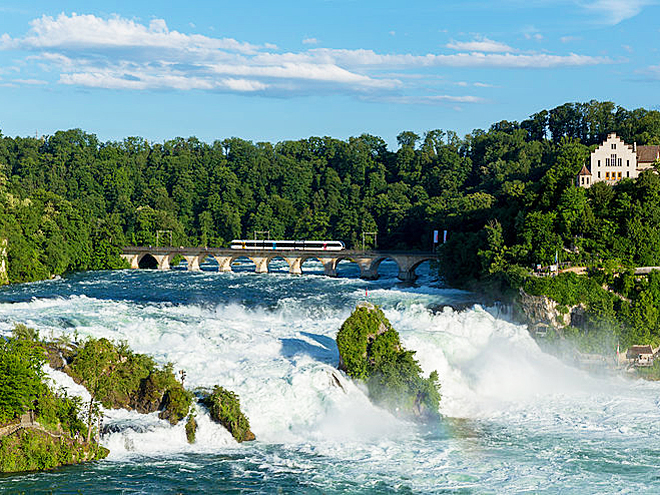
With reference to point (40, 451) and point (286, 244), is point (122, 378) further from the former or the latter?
point (286, 244)

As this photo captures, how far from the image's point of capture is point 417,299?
265 feet

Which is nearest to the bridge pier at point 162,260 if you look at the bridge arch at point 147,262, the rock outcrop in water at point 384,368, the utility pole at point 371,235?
the bridge arch at point 147,262

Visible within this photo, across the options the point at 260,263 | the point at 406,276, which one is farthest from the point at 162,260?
the point at 406,276

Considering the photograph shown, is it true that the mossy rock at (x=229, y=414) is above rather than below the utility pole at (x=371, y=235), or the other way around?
below

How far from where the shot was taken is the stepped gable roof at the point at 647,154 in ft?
289

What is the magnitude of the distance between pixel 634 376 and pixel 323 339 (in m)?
22.4

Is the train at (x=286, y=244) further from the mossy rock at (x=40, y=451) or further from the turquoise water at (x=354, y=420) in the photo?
the mossy rock at (x=40, y=451)

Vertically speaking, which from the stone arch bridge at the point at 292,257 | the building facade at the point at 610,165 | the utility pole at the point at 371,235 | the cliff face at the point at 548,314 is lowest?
the cliff face at the point at 548,314

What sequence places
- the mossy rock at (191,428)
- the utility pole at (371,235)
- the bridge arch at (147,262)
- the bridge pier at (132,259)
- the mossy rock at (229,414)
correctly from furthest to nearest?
the utility pole at (371,235) < the bridge arch at (147,262) < the bridge pier at (132,259) < the mossy rock at (229,414) < the mossy rock at (191,428)

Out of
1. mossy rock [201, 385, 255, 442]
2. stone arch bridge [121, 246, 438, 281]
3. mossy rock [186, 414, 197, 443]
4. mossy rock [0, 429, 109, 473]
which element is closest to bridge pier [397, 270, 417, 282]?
stone arch bridge [121, 246, 438, 281]

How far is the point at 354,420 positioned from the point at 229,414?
6.73 metres

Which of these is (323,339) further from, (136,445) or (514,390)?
(136,445)

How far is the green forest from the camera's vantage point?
78250mm

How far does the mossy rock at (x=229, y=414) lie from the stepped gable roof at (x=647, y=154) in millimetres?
59481
